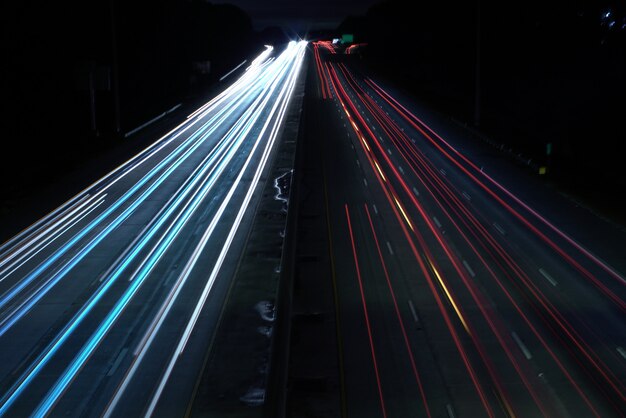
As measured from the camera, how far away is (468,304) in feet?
55.4

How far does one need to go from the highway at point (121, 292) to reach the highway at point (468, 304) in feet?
9.59

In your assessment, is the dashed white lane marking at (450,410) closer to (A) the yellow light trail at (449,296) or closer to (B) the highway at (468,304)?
(B) the highway at (468,304)

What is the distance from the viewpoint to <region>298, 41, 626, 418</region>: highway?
12.8 metres

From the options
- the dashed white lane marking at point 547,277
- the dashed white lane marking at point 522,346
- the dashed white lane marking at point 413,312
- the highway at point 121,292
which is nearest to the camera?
the highway at point 121,292

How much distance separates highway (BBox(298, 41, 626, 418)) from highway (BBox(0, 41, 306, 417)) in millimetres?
2923

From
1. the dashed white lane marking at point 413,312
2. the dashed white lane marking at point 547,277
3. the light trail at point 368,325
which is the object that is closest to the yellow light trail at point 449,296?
the dashed white lane marking at point 413,312

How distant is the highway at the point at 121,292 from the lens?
1264 cm

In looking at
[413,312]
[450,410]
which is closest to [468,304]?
[413,312]

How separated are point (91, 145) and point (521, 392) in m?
25.0

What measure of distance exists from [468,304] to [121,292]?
7673mm

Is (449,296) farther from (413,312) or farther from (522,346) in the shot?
(522,346)

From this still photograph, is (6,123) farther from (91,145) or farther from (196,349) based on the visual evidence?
(196,349)

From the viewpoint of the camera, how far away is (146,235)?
72.5 ft

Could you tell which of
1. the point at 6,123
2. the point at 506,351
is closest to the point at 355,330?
the point at 506,351
